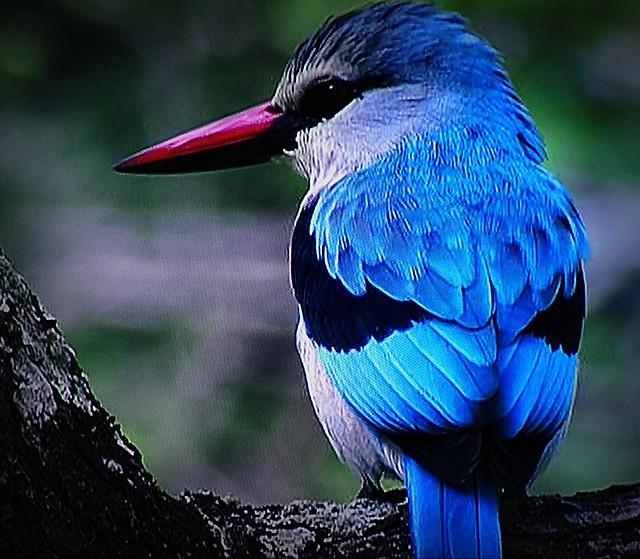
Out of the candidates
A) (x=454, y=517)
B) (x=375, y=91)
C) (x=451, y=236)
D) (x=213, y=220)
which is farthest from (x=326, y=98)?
(x=213, y=220)

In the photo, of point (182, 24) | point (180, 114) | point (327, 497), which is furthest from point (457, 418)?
point (182, 24)

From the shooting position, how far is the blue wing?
7.73 ft

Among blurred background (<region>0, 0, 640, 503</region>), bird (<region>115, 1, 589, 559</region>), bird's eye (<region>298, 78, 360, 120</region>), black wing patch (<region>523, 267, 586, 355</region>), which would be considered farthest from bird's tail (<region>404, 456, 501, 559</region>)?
blurred background (<region>0, 0, 640, 503</region>)

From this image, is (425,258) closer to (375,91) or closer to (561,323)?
(561,323)

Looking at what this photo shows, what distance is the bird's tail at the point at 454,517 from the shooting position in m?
2.28

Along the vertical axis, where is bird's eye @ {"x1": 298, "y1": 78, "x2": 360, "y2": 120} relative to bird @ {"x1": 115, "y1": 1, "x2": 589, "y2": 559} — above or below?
above

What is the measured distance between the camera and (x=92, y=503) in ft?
7.00

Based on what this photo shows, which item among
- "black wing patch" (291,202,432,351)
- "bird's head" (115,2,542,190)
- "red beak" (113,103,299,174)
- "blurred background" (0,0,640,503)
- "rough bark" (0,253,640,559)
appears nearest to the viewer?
"rough bark" (0,253,640,559)

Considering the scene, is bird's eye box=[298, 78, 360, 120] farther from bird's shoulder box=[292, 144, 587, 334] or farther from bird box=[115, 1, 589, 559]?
bird's shoulder box=[292, 144, 587, 334]

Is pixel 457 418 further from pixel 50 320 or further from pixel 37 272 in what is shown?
pixel 37 272

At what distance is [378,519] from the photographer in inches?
101

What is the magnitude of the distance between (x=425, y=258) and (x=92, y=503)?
805 mm

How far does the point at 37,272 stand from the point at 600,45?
7.04ft

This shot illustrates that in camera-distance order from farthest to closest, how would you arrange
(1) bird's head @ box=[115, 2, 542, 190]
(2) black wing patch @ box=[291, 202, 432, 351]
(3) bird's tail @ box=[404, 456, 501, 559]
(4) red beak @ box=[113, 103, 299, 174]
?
(4) red beak @ box=[113, 103, 299, 174], (1) bird's head @ box=[115, 2, 542, 190], (2) black wing patch @ box=[291, 202, 432, 351], (3) bird's tail @ box=[404, 456, 501, 559]
